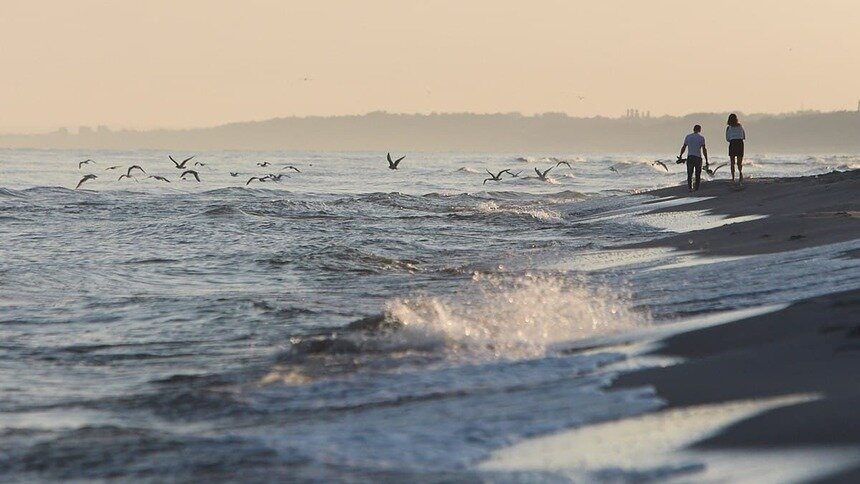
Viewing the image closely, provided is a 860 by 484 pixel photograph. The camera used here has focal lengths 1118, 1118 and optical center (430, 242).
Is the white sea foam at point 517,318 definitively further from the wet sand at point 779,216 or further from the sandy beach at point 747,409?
the wet sand at point 779,216

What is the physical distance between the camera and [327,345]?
A: 920cm

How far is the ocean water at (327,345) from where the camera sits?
5977 millimetres

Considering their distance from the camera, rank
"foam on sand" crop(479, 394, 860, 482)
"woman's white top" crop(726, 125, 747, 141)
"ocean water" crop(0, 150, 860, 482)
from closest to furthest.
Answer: "foam on sand" crop(479, 394, 860, 482) → "ocean water" crop(0, 150, 860, 482) → "woman's white top" crop(726, 125, 747, 141)

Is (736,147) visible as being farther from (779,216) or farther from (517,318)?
(517,318)

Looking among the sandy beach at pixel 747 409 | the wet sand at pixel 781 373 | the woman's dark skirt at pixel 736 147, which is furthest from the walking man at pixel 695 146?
the sandy beach at pixel 747 409

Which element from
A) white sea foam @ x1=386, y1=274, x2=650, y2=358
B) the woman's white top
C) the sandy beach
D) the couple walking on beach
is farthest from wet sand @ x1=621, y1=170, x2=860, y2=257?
the sandy beach

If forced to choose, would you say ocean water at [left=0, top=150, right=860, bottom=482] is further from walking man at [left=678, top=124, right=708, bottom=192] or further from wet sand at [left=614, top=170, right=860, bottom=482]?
walking man at [left=678, top=124, right=708, bottom=192]

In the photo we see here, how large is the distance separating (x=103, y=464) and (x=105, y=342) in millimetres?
4470

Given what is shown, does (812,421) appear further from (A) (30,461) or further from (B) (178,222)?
(B) (178,222)

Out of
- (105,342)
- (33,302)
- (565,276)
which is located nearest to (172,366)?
(105,342)

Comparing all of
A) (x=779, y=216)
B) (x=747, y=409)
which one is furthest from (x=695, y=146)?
(x=747, y=409)

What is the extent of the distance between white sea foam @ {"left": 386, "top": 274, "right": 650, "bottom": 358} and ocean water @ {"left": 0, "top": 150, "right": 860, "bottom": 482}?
0.03 metres

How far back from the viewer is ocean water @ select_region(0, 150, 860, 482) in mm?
5977

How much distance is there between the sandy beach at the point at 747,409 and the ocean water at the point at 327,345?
0.27 meters
